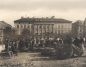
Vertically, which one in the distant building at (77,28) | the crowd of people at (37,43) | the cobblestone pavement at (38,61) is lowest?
the cobblestone pavement at (38,61)

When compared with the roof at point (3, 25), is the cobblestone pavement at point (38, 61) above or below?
below

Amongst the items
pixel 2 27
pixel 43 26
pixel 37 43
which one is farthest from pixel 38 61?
pixel 2 27

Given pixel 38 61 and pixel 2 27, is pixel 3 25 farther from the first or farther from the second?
pixel 38 61

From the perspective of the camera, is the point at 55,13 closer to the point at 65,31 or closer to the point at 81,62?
the point at 65,31

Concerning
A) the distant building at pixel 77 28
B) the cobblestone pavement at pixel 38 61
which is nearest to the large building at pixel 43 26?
the distant building at pixel 77 28

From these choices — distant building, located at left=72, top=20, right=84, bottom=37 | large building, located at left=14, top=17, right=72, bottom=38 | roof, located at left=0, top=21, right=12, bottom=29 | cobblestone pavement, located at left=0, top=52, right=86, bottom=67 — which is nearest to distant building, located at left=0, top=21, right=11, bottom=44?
roof, located at left=0, top=21, right=12, bottom=29

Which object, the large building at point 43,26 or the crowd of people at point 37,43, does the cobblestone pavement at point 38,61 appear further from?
the large building at point 43,26
